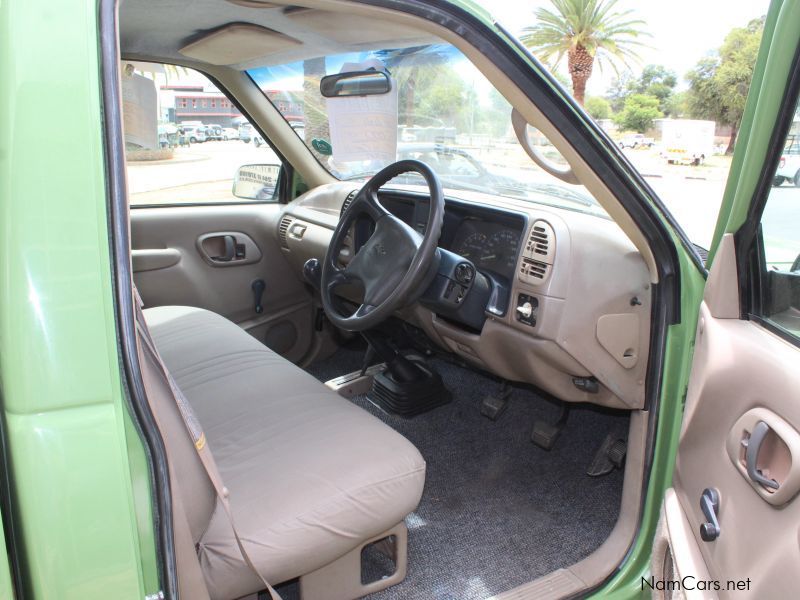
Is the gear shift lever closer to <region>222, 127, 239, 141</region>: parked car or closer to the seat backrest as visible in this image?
<region>222, 127, 239, 141</region>: parked car

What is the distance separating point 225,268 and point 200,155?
0.51m

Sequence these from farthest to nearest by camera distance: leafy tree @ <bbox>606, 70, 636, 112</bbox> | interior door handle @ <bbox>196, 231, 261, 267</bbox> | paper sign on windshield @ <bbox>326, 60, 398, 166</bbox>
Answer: leafy tree @ <bbox>606, 70, 636, 112</bbox> → interior door handle @ <bbox>196, 231, 261, 267</bbox> → paper sign on windshield @ <bbox>326, 60, 398, 166</bbox>

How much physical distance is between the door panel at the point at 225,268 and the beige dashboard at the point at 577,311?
1328 millimetres

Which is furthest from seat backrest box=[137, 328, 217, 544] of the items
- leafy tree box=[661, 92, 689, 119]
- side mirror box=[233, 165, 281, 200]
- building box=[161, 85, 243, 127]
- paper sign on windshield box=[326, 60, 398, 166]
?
leafy tree box=[661, 92, 689, 119]

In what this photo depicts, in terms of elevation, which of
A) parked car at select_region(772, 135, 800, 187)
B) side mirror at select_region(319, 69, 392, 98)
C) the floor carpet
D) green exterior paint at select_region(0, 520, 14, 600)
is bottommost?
the floor carpet

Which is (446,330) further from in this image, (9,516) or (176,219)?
(9,516)

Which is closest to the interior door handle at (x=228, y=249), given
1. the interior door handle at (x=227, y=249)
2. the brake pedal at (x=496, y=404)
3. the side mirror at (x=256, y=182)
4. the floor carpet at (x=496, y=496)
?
the interior door handle at (x=227, y=249)

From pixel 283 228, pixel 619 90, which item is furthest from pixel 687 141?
pixel 619 90

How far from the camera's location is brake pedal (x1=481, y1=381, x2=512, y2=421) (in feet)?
8.31

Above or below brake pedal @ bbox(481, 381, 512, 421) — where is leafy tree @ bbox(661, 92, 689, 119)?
above

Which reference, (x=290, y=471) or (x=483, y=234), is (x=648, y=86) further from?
(x=290, y=471)

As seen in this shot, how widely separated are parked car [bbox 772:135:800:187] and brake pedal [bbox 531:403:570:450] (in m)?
1.48

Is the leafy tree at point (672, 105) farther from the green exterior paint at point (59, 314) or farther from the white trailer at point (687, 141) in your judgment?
the green exterior paint at point (59, 314)

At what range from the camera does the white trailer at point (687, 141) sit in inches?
93.7
